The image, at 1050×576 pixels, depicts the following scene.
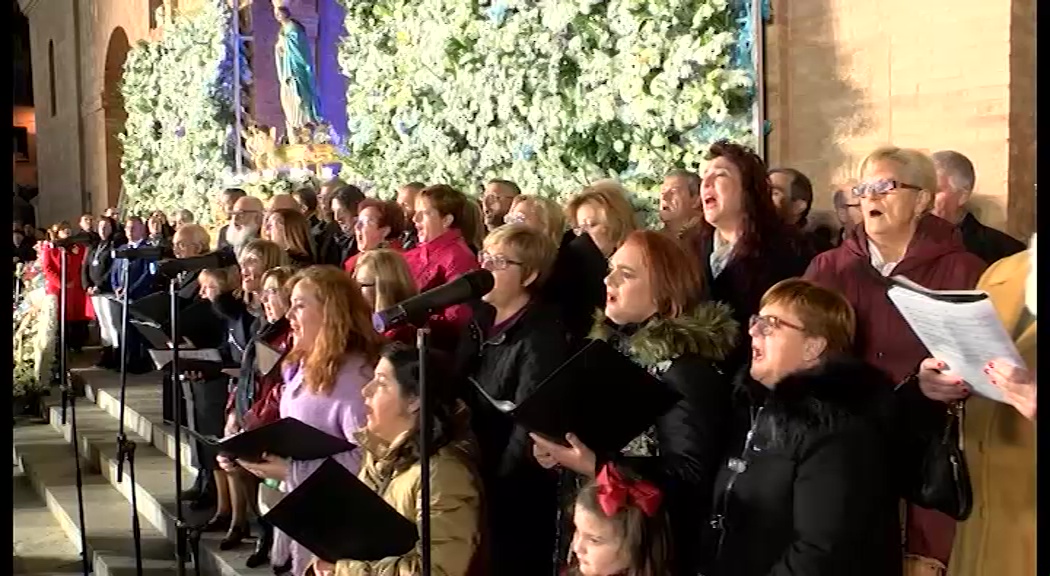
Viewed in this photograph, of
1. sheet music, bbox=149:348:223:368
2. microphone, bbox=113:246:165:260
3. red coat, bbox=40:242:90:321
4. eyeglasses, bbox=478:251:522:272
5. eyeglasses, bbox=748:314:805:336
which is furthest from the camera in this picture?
red coat, bbox=40:242:90:321

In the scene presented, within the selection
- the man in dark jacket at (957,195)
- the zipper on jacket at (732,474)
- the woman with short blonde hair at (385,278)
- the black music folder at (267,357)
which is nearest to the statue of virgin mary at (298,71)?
the black music folder at (267,357)

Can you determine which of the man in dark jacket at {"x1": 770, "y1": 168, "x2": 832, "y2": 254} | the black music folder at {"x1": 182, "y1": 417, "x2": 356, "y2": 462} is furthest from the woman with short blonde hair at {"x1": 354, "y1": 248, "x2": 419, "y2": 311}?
the man in dark jacket at {"x1": 770, "y1": 168, "x2": 832, "y2": 254}

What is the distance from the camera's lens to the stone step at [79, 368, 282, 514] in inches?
250

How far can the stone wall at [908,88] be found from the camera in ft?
14.0

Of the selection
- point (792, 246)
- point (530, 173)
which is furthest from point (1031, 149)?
point (530, 173)

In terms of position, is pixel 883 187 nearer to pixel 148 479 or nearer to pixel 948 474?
pixel 948 474

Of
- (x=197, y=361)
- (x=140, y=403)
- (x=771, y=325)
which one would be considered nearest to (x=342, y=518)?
(x=771, y=325)

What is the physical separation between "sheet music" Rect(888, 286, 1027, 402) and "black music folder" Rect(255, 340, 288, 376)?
6.98ft

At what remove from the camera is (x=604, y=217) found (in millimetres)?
3762

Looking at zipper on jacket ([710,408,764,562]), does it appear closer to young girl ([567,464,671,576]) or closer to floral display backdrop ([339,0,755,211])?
young girl ([567,464,671,576])

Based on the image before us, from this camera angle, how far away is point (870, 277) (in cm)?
271

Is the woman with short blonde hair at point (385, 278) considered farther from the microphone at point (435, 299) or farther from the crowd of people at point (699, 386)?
the microphone at point (435, 299)

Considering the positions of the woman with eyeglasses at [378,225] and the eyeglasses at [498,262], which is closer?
the eyeglasses at [498,262]

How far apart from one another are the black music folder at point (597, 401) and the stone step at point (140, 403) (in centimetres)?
391
